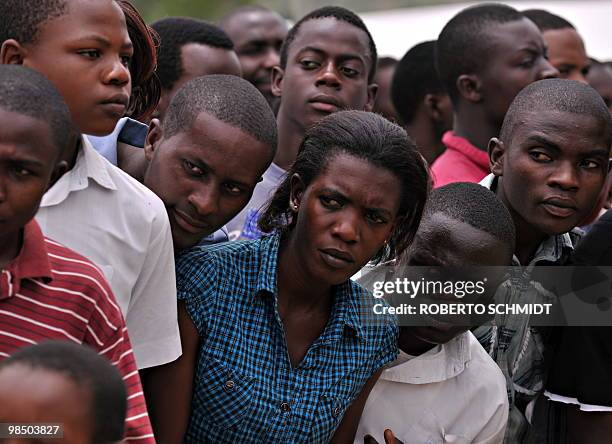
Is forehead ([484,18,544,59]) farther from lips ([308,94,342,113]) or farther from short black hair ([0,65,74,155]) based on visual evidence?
short black hair ([0,65,74,155])

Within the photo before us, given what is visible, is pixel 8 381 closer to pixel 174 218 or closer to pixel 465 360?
pixel 174 218

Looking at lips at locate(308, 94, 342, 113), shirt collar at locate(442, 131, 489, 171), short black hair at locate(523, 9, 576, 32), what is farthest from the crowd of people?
short black hair at locate(523, 9, 576, 32)

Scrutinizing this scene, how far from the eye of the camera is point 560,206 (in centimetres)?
308

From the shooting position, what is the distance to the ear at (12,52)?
7.45ft

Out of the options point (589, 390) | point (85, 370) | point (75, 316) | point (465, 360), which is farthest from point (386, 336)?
point (85, 370)

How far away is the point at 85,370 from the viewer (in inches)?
68.1

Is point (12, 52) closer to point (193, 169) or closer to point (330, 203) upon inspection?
point (193, 169)

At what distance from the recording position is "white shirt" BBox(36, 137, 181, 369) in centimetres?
226

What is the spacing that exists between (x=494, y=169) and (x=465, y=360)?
66 cm

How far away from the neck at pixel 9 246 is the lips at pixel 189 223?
0.66m

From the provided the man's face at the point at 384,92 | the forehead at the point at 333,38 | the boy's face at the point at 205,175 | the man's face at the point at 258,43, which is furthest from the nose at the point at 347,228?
the man's face at the point at 384,92

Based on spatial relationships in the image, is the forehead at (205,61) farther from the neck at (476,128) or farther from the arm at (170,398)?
the arm at (170,398)

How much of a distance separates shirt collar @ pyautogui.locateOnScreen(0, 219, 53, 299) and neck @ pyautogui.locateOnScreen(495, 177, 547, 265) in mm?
1567

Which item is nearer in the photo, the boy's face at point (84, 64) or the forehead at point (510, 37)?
the boy's face at point (84, 64)
